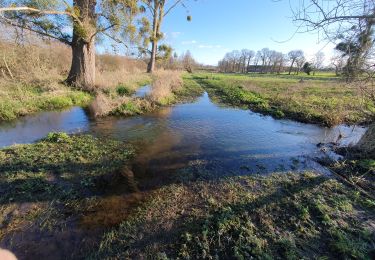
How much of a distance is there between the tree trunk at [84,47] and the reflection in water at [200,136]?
14.6ft

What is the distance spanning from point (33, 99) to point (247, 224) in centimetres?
1096

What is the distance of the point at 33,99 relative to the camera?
389 inches

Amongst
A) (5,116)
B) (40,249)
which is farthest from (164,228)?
(5,116)

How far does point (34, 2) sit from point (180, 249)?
41.6 ft

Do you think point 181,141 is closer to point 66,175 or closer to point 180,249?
point 66,175

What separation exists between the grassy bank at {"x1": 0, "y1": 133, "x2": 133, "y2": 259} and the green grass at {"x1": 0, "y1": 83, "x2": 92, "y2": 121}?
4.06 m

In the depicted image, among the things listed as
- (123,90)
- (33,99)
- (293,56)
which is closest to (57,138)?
(33,99)

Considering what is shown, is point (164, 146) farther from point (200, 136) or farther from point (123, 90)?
point (123, 90)

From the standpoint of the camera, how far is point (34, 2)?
9906mm

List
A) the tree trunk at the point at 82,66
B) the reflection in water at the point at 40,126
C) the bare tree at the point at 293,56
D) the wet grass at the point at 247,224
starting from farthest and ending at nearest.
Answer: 1. the bare tree at the point at 293,56
2. the tree trunk at the point at 82,66
3. the reflection in water at the point at 40,126
4. the wet grass at the point at 247,224

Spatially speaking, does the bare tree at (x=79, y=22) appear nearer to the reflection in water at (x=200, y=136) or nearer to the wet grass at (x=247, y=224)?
the reflection in water at (x=200, y=136)

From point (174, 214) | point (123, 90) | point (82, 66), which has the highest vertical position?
point (82, 66)

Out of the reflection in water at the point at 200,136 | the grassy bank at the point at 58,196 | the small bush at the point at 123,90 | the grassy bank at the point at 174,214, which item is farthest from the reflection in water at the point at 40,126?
the small bush at the point at 123,90

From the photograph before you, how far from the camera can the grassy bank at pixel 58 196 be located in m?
2.93
